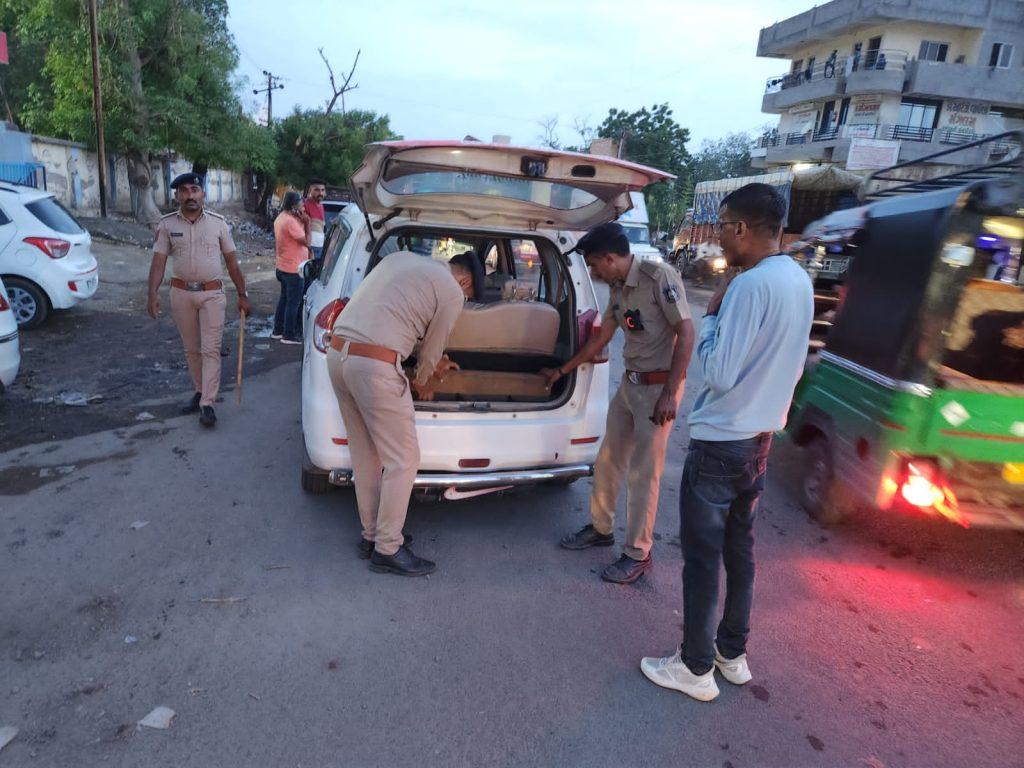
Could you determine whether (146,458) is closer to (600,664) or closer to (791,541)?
(600,664)

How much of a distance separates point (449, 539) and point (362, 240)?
1.80 metres

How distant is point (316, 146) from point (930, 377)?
3025 cm

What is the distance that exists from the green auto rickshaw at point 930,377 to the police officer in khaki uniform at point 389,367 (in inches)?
96.5

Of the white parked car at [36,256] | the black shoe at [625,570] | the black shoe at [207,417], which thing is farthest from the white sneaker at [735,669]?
the white parked car at [36,256]

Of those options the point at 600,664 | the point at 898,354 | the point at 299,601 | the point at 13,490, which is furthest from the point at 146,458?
the point at 898,354

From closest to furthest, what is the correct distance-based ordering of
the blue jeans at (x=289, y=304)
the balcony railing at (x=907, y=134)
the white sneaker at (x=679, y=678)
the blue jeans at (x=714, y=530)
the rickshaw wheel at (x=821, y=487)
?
the blue jeans at (x=714, y=530) → the white sneaker at (x=679, y=678) → the rickshaw wheel at (x=821, y=487) → the blue jeans at (x=289, y=304) → the balcony railing at (x=907, y=134)

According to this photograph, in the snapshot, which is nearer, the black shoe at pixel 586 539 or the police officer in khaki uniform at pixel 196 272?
the black shoe at pixel 586 539

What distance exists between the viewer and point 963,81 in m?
30.5

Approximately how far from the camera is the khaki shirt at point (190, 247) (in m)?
5.07

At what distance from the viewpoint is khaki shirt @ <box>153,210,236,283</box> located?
5066 mm

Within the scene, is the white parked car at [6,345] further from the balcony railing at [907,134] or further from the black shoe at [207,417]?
the balcony railing at [907,134]

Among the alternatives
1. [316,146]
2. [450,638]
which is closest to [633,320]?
[450,638]

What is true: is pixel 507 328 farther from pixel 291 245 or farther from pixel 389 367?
pixel 291 245

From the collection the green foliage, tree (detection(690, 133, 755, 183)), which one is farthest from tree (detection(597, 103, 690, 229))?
the green foliage
